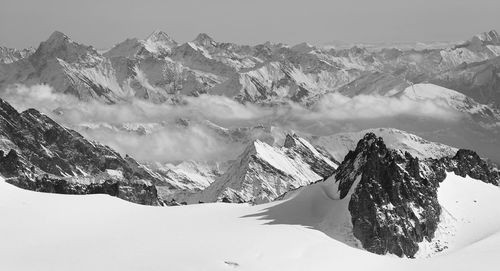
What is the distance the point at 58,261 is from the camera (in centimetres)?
9975

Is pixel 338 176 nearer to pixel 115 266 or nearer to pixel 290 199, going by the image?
pixel 290 199

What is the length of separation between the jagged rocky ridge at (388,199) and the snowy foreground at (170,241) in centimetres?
647

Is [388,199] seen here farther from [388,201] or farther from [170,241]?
[170,241]

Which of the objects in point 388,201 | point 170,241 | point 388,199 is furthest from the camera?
point 388,199

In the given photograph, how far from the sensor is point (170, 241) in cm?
11438

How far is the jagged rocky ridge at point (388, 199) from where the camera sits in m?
155

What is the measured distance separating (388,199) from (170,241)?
62.8 m

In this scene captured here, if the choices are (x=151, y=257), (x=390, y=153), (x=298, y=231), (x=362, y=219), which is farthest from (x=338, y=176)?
(x=151, y=257)

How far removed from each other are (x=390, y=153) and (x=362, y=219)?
2392 cm

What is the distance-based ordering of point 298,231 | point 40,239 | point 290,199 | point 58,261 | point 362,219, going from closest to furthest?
point 58,261
point 40,239
point 298,231
point 362,219
point 290,199

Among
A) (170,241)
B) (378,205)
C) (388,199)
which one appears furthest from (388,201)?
(170,241)

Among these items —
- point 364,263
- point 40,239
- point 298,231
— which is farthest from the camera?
point 298,231

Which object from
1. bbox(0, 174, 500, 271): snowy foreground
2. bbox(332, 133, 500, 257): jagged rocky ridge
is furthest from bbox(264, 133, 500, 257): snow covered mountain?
bbox(0, 174, 500, 271): snowy foreground

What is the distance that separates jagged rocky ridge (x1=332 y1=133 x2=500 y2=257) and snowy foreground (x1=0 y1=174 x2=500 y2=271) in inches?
255
